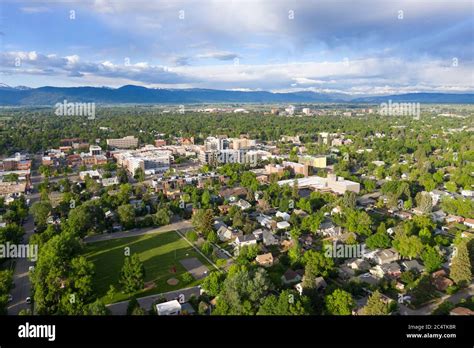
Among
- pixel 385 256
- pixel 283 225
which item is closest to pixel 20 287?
pixel 283 225

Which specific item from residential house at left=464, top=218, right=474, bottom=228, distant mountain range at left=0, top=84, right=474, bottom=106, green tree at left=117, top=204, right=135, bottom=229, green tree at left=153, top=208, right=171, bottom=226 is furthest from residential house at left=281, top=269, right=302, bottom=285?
distant mountain range at left=0, top=84, right=474, bottom=106

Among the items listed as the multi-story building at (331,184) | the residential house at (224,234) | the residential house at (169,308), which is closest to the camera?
the residential house at (169,308)

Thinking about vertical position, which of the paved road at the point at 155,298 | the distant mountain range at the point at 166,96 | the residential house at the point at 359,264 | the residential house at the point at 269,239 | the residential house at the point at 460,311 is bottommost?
the paved road at the point at 155,298

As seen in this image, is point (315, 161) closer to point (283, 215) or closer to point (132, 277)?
point (283, 215)

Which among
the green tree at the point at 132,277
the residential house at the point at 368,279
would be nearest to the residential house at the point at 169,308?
the green tree at the point at 132,277

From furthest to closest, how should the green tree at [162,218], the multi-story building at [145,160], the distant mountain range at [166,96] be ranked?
the distant mountain range at [166,96] → the multi-story building at [145,160] → the green tree at [162,218]

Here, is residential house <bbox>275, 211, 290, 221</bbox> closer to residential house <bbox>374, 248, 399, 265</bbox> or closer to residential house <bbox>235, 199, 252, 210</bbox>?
residential house <bbox>235, 199, 252, 210</bbox>

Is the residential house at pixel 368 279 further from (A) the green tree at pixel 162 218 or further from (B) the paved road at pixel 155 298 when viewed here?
(A) the green tree at pixel 162 218
